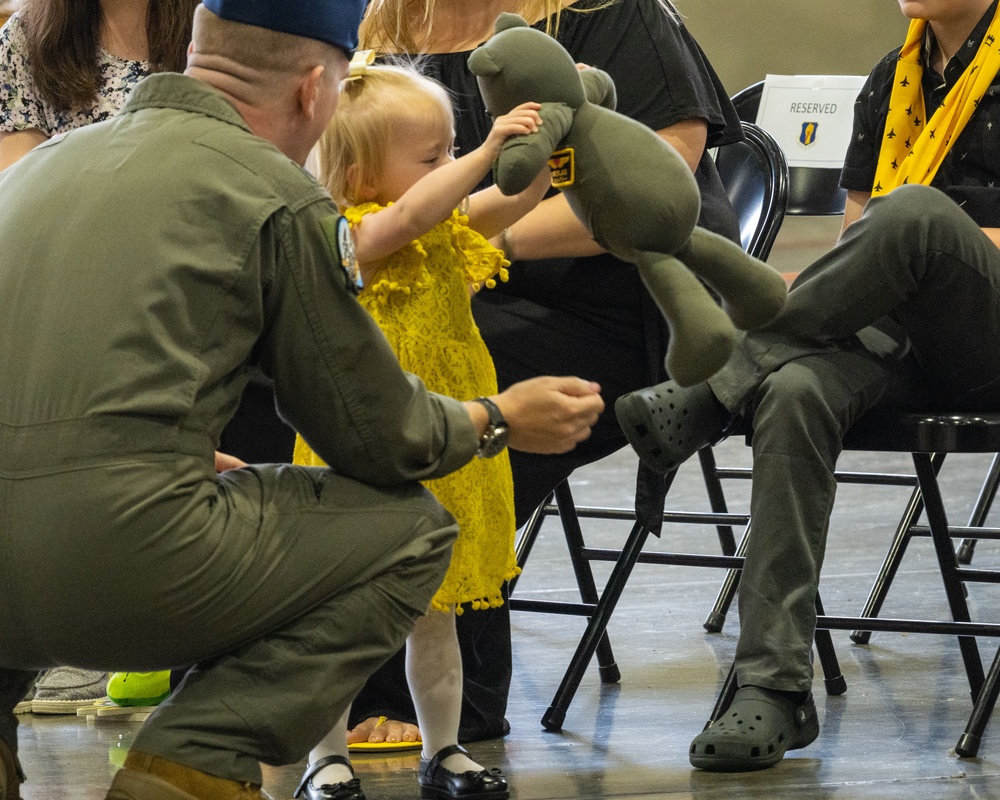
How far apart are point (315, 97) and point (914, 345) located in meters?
1.02

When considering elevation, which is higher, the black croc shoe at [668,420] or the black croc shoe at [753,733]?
the black croc shoe at [668,420]

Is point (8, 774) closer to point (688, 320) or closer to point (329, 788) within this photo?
point (329, 788)

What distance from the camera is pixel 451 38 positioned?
2.34m

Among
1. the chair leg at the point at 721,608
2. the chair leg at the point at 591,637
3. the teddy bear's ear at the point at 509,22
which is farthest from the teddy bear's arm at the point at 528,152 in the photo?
the chair leg at the point at 721,608

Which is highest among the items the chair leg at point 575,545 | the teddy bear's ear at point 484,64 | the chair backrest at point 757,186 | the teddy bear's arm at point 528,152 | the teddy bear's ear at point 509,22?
the teddy bear's ear at point 509,22

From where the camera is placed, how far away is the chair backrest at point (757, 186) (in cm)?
254

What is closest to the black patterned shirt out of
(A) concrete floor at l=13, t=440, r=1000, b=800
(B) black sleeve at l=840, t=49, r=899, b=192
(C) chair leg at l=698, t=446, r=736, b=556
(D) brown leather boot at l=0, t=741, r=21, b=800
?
(B) black sleeve at l=840, t=49, r=899, b=192

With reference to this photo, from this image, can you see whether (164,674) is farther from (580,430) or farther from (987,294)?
(987,294)

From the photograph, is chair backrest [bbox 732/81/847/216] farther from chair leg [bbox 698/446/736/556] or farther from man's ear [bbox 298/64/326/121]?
man's ear [bbox 298/64/326/121]

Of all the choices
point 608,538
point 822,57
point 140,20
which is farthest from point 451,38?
point 822,57

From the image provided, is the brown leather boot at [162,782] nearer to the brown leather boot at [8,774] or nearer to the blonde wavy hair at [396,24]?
the brown leather boot at [8,774]

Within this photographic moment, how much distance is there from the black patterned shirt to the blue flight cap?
124 centimetres

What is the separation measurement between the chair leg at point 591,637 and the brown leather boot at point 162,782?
2.97ft

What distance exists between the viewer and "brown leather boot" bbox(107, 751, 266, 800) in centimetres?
138
